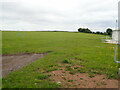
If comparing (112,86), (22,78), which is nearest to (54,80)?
(22,78)

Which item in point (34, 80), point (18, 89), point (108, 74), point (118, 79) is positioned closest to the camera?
point (18, 89)

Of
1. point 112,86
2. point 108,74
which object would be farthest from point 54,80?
point 108,74

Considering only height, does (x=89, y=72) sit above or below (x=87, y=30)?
below

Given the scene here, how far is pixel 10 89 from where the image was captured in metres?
3.85

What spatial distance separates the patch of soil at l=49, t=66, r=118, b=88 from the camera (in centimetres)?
422

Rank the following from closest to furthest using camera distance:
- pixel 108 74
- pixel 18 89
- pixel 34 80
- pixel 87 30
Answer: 1. pixel 18 89
2. pixel 34 80
3. pixel 108 74
4. pixel 87 30

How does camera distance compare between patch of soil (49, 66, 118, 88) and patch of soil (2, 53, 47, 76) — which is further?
patch of soil (2, 53, 47, 76)

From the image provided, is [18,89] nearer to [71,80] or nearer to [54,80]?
[54,80]

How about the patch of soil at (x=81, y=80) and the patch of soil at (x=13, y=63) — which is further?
the patch of soil at (x=13, y=63)

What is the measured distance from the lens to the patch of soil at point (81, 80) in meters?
4.22

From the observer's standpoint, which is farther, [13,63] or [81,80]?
[13,63]

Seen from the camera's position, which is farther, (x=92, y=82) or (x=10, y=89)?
(x=92, y=82)

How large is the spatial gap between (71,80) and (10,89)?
6.85ft

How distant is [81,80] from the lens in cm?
466
